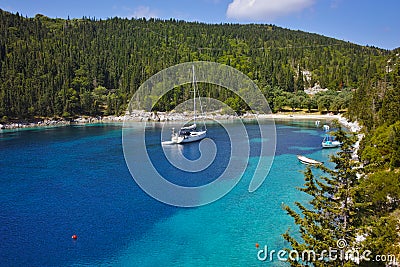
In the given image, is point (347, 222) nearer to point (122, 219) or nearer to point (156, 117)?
point (122, 219)

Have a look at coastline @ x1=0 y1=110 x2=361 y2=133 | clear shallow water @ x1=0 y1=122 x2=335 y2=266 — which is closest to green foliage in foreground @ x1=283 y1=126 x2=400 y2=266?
clear shallow water @ x1=0 y1=122 x2=335 y2=266

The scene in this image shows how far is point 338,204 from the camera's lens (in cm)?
1073

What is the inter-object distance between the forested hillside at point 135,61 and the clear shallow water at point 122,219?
4808 centimetres

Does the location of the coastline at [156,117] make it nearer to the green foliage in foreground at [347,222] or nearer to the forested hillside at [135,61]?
the forested hillside at [135,61]

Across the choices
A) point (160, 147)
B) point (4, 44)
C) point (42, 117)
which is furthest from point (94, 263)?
point (4, 44)

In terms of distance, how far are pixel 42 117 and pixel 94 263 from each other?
7336 centimetres

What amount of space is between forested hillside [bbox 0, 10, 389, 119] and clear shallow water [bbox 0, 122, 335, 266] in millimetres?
48077

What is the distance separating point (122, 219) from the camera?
20891 millimetres

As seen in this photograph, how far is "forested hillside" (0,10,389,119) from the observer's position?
8488 cm

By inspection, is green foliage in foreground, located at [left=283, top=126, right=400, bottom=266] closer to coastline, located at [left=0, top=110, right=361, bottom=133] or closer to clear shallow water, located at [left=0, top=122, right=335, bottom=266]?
clear shallow water, located at [left=0, top=122, right=335, bottom=266]

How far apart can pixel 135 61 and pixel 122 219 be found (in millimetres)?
96692

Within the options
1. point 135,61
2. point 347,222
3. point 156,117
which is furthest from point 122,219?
point 135,61

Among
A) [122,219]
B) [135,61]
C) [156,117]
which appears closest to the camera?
[122,219]

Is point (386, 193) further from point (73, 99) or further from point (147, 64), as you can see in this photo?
point (147, 64)
